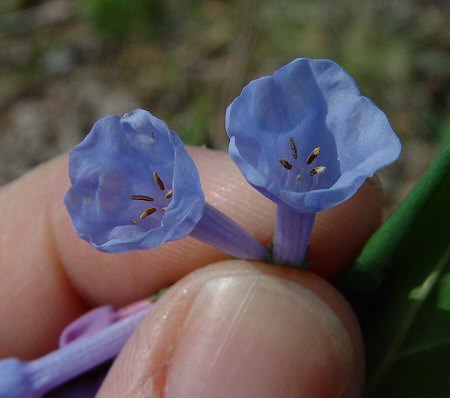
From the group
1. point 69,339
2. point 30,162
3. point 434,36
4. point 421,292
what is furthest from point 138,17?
point 421,292

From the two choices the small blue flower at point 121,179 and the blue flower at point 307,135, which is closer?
the blue flower at point 307,135

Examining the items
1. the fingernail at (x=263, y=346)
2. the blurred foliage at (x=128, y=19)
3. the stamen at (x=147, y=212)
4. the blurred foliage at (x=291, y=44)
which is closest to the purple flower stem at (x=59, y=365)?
the fingernail at (x=263, y=346)

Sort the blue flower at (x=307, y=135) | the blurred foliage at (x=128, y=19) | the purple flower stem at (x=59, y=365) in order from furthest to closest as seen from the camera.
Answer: the blurred foliage at (x=128, y=19), the purple flower stem at (x=59, y=365), the blue flower at (x=307, y=135)

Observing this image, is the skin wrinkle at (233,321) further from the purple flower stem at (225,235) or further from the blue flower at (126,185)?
the blue flower at (126,185)

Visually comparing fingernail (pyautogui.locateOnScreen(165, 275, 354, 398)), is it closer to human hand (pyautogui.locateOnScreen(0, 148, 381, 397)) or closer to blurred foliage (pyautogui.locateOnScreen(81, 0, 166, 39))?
human hand (pyautogui.locateOnScreen(0, 148, 381, 397))

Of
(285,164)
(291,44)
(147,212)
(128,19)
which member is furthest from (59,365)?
(128,19)

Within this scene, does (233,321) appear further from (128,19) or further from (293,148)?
Result: (128,19)

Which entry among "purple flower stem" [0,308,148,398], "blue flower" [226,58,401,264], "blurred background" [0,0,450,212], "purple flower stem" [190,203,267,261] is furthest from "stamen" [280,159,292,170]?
"blurred background" [0,0,450,212]
